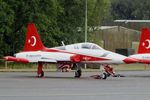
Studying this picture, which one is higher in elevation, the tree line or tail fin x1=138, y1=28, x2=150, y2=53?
the tree line

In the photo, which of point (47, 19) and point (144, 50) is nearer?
point (144, 50)

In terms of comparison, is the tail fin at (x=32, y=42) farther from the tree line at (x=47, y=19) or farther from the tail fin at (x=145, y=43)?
the tree line at (x=47, y=19)

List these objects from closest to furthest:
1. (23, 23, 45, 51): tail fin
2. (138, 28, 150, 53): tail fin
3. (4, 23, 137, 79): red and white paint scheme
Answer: (4, 23, 137, 79): red and white paint scheme < (23, 23, 45, 51): tail fin < (138, 28, 150, 53): tail fin

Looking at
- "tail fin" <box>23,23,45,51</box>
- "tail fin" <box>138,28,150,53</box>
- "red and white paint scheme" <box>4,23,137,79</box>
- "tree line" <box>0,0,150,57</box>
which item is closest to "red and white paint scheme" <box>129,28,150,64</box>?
"tail fin" <box>138,28,150,53</box>

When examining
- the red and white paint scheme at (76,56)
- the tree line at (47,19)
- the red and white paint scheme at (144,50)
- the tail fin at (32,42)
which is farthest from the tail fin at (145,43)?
the tree line at (47,19)

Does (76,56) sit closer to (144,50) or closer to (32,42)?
(32,42)

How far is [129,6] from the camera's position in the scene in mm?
155875

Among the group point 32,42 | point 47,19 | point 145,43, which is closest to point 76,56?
point 32,42

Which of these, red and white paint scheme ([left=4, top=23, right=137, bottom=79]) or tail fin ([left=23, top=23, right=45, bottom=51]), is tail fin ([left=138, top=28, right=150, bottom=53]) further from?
tail fin ([left=23, top=23, right=45, bottom=51])

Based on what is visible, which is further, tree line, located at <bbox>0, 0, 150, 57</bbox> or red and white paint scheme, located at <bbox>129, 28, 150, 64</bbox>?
tree line, located at <bbox>0, 0, 150, 57</bbox>

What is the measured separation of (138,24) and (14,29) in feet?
173

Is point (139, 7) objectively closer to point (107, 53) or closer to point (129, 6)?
point (129, 6)

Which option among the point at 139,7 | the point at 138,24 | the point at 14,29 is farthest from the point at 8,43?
the point at 139,7

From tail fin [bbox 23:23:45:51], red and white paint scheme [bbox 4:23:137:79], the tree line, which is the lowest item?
red and white paint scheme [bbox 4:23:137:79]
